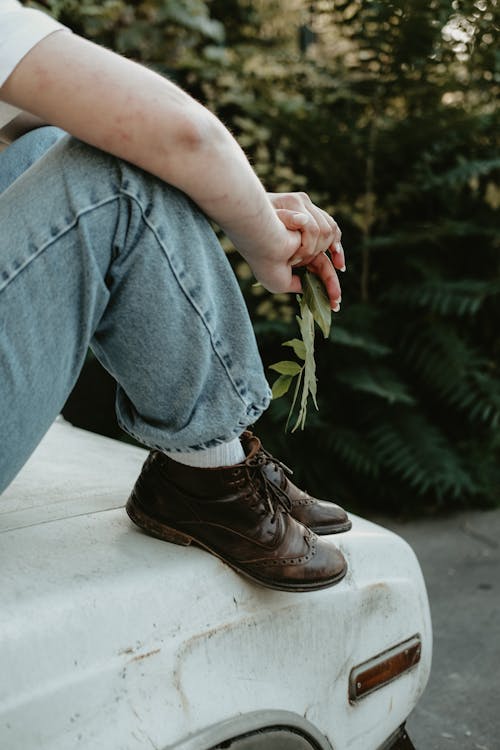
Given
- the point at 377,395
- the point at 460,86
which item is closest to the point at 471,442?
the point at 377,395

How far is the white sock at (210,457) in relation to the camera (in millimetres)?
1312

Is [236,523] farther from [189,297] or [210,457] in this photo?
[189,297]

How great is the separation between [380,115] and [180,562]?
3.13 metres

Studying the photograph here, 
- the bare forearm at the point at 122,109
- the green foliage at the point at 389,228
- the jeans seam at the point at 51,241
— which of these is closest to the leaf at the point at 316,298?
the bare forearm at the point at 122,109

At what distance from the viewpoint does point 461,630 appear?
2631mm

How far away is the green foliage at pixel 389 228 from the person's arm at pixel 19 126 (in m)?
2.00

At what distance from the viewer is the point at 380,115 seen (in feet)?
12.6

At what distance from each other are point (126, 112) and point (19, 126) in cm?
51

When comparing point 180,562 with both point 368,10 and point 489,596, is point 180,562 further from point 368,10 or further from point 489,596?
point 368,10

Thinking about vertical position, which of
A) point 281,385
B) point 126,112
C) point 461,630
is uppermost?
point 126,112

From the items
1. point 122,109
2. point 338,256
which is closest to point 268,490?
point 338,256

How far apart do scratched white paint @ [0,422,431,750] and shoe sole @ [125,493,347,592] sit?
0.05 feet

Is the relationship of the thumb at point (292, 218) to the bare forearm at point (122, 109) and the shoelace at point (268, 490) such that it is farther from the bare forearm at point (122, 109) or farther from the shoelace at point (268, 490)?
the shoelace at point (268, 490)

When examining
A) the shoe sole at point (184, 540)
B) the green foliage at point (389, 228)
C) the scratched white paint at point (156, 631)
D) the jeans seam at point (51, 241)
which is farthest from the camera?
the green foliage at point (389, 228)
